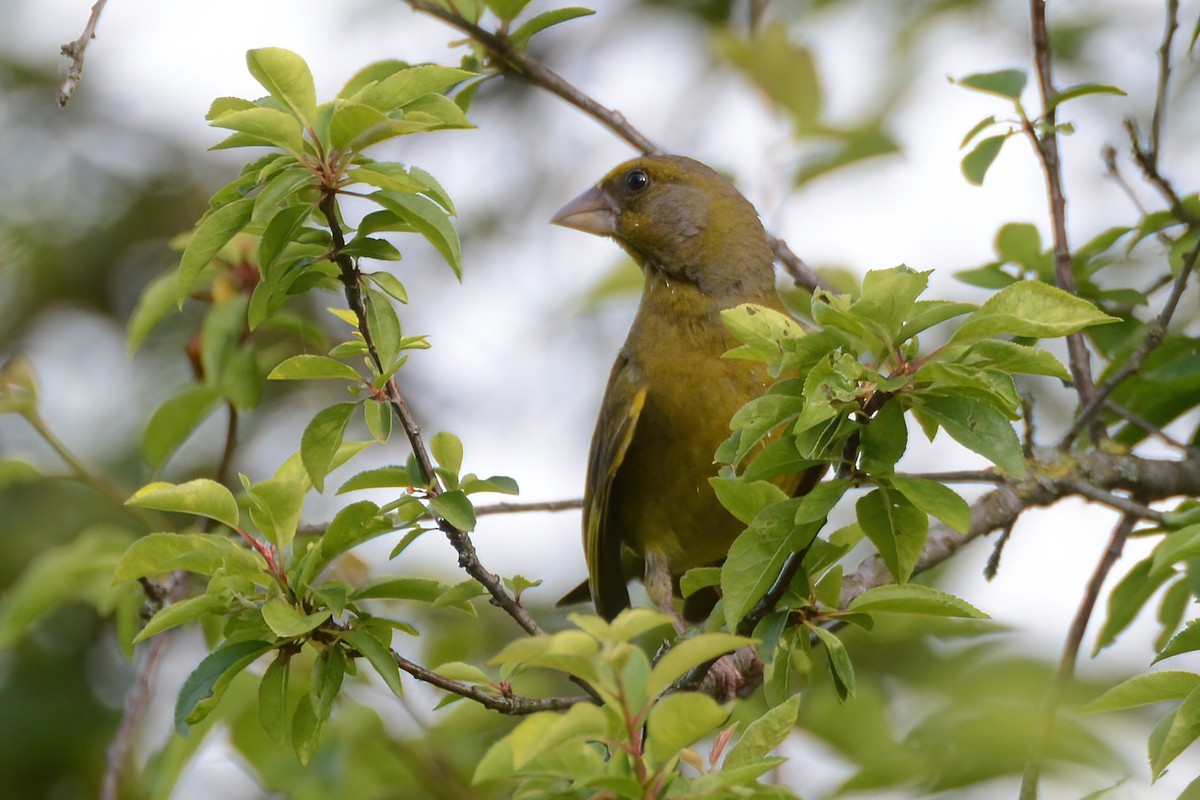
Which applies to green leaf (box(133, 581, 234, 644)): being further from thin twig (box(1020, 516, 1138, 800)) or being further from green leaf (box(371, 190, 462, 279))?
thin twig (box(1020, 516, 1138, 800))

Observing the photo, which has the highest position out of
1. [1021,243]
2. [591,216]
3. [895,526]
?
[591,216]

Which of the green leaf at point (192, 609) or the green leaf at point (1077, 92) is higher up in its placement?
the green leaf at point (1077, 92)

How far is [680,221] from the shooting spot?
4.87 m

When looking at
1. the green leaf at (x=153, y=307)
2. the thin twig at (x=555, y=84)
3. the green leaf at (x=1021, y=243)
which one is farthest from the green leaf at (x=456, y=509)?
the green leaf at (x=1021, y=243)

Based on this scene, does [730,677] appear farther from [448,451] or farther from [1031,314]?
[1031,314]

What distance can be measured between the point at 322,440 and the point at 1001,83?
2070 mm

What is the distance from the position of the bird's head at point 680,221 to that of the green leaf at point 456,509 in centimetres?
206

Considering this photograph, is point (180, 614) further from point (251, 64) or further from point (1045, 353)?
point (1045, 353)

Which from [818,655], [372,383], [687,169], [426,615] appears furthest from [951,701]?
[426,615]

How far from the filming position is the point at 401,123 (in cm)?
234

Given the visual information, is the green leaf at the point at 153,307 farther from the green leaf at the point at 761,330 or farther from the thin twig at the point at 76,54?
the green leaf at the point at 761,330

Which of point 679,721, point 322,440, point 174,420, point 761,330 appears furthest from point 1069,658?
point 174,420

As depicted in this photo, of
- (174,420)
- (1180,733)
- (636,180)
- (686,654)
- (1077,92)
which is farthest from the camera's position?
(636,180)

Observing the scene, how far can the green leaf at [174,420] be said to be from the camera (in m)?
4.09
